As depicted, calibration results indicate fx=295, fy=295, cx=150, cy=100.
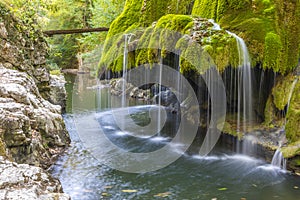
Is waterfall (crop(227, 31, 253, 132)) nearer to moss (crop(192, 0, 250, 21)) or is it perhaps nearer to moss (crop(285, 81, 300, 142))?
moss (crop(285, 81, 300, 142))

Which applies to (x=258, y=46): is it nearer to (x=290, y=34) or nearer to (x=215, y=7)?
(x=290, y=34)

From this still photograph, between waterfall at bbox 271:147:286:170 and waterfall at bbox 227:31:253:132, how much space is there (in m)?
1.51

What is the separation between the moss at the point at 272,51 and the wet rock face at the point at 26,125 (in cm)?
606

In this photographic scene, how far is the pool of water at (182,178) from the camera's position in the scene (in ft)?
18.8

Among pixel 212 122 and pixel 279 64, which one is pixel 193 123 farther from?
pixel 279 64

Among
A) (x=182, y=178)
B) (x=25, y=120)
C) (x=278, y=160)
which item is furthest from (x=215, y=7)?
(x=25, y=120)

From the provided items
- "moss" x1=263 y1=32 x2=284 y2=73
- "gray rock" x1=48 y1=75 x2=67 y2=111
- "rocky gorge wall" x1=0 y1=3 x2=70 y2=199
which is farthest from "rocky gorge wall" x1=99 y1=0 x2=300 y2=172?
"gray rock" x1=48 y1=75 x2=67 y2=111

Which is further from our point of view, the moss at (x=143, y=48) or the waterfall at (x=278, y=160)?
the moss at (x=143, y=48)

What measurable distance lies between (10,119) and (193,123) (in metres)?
7.35

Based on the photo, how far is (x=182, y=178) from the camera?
21.6 feet

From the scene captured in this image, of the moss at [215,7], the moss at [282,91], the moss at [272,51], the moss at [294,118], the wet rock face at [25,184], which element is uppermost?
the moss at [215,7]

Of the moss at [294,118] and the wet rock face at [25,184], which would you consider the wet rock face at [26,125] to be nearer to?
the wet rock face at [25,184]

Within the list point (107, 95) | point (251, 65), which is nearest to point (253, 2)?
point (251, 65)

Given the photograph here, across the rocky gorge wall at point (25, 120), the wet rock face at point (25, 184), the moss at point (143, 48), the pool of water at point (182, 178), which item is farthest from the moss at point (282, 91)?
the wet rock face at point (25, 184)
